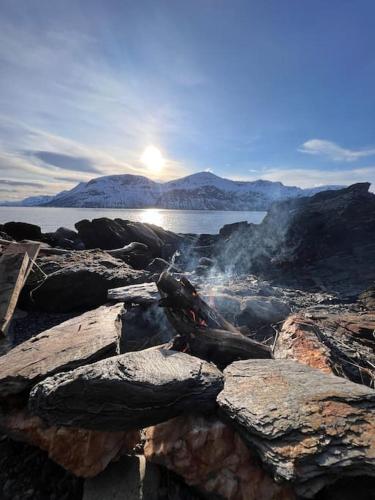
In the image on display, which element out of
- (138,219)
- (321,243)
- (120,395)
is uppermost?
(120,395)

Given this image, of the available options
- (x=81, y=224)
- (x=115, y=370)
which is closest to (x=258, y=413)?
(x=115, y=370)

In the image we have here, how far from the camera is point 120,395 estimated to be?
9.57ft

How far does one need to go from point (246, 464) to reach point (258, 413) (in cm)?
53

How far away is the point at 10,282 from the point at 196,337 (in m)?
5.14

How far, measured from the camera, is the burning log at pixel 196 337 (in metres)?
4.70

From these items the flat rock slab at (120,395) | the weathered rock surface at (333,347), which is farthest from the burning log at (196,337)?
the flat rock slab at (120,395)

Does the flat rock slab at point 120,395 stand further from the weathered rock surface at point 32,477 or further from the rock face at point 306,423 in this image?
the weathered rock surface at point 32,477

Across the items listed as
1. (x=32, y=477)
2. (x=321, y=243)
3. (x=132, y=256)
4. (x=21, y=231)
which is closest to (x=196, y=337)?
(x=32, y=477)

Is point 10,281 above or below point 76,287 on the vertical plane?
above

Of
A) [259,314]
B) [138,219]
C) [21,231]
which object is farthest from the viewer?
[138,219]

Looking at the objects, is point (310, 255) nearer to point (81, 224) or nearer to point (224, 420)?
point (81, 224)

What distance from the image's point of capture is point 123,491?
302cm

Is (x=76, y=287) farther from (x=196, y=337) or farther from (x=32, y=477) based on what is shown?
(x=32, y=477)

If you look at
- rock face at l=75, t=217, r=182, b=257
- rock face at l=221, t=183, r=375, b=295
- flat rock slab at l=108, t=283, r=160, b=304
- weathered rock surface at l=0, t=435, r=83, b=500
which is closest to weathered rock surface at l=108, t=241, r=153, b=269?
rock face at l=75, t=217, r=182, b=257
